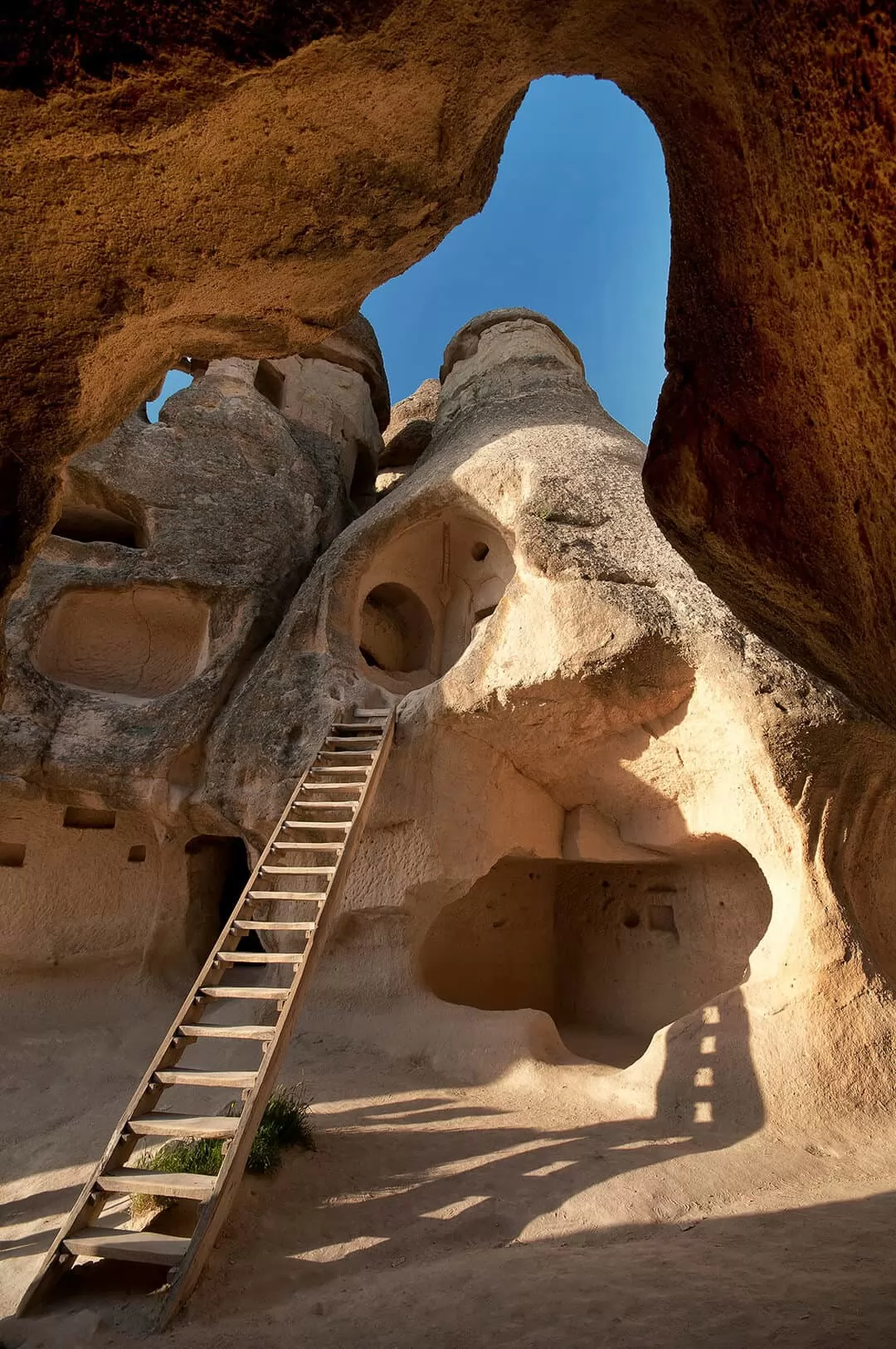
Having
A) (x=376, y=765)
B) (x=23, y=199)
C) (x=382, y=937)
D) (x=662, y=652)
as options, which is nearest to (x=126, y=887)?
(x=382, y=937)

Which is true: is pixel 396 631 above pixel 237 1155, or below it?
above

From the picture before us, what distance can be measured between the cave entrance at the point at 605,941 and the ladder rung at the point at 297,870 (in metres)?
2.23

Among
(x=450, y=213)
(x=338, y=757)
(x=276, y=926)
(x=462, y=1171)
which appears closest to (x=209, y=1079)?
(x=276, y=926)

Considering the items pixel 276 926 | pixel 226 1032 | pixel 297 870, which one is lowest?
pixel 226 1032

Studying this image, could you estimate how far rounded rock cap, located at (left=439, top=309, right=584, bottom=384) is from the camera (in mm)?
11117

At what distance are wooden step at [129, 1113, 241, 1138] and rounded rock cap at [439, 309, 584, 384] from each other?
10.4m

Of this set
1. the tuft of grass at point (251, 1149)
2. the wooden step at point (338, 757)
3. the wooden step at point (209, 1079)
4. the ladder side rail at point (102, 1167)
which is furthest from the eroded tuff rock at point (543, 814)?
the wooden step at point (209, 1079)

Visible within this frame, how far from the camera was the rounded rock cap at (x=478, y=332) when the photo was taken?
11.1 metres

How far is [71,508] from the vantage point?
27.8 feet

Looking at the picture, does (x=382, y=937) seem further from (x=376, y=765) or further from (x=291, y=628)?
(x=291, y=628)

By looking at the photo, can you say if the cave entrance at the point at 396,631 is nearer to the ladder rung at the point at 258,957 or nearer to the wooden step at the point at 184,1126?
the ladder rung at the point at 258,957

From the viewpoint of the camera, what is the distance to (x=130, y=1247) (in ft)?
9.03

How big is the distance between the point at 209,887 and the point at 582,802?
145 inches

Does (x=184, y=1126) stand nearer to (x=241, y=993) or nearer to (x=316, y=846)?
(x=241, y=993)
